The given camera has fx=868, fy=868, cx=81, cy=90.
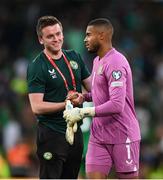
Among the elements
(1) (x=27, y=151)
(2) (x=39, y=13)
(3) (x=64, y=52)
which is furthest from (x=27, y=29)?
(3) (x=64, y=52)

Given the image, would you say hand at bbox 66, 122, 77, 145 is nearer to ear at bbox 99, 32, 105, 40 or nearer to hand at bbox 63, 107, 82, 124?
hand at bbox 63, 107, 82, 124

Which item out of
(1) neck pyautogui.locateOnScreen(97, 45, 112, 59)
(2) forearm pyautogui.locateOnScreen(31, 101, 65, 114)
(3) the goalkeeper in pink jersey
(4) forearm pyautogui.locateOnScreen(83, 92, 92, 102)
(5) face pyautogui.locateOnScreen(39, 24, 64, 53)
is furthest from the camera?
(4) forearm pyautogui.locateOnScreen(83, 92, 92, 102)

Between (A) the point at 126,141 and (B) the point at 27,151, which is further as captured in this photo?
(B) the point at 27,151

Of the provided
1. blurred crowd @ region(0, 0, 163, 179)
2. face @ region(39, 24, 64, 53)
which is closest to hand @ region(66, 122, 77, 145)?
face @ region(39, 24, 64, 53)

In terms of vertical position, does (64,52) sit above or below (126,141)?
above

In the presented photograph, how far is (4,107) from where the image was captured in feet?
47.6

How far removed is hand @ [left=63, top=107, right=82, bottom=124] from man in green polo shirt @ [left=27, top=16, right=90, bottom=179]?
10.7 inches

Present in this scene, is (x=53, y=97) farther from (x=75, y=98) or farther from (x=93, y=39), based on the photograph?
(x=93, y=39)

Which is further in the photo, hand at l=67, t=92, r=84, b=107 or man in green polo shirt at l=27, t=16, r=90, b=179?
man in green polo shirt at l=27, t=16, r=90, b=179

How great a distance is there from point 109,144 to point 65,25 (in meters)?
8.57

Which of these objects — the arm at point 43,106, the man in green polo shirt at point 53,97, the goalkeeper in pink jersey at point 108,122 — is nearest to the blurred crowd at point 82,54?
the man in green polo shirt at point 53,97

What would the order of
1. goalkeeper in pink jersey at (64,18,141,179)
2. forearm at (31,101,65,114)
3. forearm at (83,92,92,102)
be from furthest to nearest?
forearm at (83,92,92,102) < forearm at (31,101,65,114) < goalkeeper in pink jersey at (64,18,141,179)

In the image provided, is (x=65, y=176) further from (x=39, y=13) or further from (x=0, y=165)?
(x=39, y=13)

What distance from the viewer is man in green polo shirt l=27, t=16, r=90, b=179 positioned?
26.7 ft
